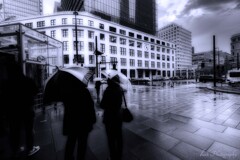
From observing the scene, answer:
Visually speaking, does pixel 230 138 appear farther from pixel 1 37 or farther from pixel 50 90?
pixel 1 37

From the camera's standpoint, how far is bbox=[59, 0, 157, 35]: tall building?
45.7m

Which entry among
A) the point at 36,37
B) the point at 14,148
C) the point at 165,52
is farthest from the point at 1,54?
the point at 165,52

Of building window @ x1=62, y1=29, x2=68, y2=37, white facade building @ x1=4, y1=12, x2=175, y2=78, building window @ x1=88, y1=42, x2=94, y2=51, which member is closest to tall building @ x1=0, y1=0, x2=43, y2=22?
white facade building @ x1=4, y1=12, x2=175, y2=78

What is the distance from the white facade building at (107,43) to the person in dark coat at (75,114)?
69.5 feet

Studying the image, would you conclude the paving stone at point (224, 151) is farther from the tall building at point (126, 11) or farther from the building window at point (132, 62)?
the tall building at point (126, 11)

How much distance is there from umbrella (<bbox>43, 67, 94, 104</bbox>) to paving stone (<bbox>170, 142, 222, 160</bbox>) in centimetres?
277

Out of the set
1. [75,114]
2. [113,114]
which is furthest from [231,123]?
[75,114]

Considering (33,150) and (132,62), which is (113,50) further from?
(33,150)

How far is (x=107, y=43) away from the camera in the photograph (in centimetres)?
4228

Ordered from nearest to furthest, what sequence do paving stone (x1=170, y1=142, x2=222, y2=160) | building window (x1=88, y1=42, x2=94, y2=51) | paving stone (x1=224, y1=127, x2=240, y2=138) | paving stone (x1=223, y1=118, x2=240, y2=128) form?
paving stone (x1=170, y1=142, x2=222, y2=160), paving stone (x1=224, y1=127, x2=240, y2=138), paving stone (x1=223, y1=118, x2=240, y2=128), building window (x1=88, y1=42, x2=94, y2=51)

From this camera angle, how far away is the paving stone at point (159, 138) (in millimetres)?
3539

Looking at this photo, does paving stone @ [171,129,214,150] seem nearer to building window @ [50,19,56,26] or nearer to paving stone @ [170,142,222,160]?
paving stone @ [170,142,222,160]

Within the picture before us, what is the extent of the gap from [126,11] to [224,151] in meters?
60.9

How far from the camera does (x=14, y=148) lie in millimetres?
2918
